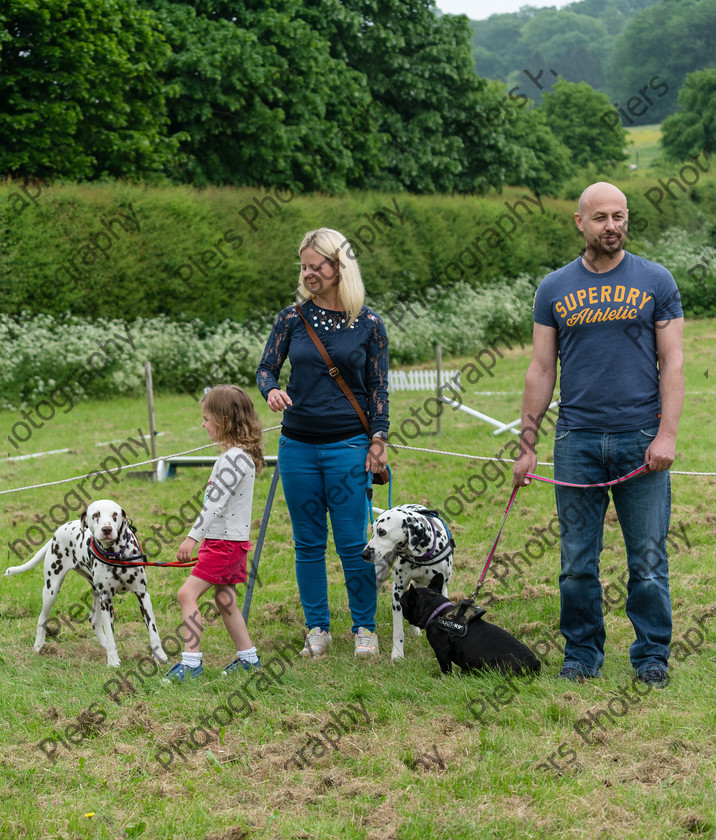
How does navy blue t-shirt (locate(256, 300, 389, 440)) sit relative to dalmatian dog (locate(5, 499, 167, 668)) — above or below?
above

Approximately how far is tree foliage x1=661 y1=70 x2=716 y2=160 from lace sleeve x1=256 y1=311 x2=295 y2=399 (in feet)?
161

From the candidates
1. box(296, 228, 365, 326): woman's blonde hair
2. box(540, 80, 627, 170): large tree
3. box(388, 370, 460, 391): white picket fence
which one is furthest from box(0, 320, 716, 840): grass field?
box(540, 80, 627, 170): large tree

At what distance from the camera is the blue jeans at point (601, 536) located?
427 centimetres

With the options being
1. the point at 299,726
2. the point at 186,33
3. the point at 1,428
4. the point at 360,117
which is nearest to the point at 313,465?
the point at 299,726

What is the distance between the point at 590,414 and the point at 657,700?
132 cm

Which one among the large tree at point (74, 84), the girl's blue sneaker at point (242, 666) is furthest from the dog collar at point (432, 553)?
the large tree at point (74, 84)

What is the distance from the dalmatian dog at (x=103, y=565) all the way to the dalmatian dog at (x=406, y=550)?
1.31 meters

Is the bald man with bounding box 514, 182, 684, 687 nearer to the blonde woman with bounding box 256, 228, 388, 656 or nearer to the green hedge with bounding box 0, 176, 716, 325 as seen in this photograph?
the blonde woman with bounding box 256, 228, 388, 656

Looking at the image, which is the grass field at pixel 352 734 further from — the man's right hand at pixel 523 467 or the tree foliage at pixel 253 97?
the tree foliage at pixel 253 97

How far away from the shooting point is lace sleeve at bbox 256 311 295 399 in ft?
16.9

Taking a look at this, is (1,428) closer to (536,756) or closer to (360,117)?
(536,756)

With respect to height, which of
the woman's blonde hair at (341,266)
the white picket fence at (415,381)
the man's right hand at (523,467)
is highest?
the woman's blonde hair at (341,266)

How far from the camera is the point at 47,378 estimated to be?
16469 millimetres

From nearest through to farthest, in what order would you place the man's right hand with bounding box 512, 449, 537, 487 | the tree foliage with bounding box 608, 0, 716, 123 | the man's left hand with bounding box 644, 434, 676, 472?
the man's left hand with bounding box 644, 434, 676, 472 < the man's right hand with bounding box 512, 449, 537, 487 < the tree foliage with bounding box 608, 0, 716, 123
